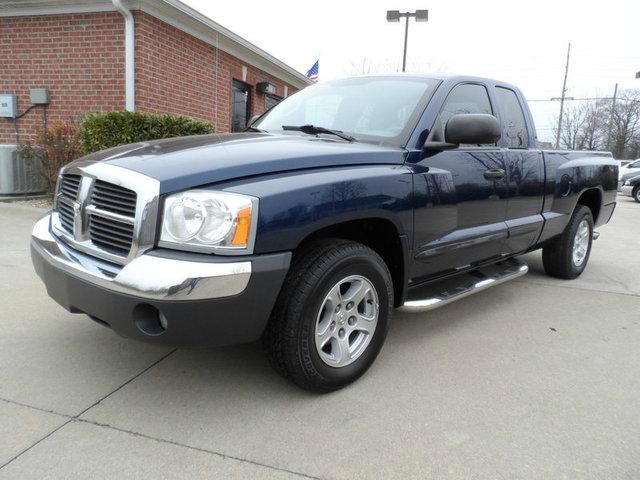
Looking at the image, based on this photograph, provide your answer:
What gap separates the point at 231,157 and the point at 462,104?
200cm

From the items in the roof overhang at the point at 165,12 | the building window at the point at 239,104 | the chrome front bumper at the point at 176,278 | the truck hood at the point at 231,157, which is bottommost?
the chrome front bumper at the point at 176,278

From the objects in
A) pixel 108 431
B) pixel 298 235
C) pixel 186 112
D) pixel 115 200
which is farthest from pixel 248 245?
pixel 186 112

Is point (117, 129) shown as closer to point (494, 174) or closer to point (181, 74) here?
point (181, 74)

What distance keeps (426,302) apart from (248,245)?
4.86 feet

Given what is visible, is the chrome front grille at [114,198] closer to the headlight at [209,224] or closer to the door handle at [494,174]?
the headlight at [209,224]

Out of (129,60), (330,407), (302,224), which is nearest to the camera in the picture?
(302,224)

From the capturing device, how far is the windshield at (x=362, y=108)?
3.34 meters

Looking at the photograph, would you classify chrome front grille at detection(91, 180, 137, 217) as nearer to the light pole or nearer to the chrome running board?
the chrome running board

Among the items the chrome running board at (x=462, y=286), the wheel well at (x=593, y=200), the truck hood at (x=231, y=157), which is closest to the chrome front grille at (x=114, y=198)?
the truck hood at (x=231, y=157)

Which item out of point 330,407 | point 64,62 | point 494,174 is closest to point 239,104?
point 64,62

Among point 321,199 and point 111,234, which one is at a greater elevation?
point 321,199

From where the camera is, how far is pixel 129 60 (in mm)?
8359

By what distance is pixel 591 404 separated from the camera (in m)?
2.78

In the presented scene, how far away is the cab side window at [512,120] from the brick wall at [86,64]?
20.6ft
